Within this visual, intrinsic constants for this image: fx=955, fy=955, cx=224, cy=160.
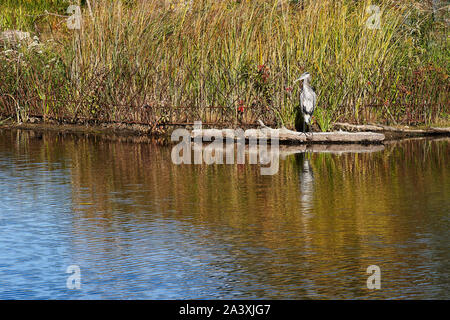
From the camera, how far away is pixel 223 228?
34.4 feet

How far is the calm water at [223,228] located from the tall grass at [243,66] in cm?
432

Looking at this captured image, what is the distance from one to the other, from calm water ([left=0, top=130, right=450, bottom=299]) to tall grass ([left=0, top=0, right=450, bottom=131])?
170 inches

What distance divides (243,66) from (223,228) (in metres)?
11.4

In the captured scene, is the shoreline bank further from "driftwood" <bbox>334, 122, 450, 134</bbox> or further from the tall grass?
the tall grass

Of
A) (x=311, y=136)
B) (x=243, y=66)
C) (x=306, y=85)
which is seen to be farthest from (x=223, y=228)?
(x=243, y=66)

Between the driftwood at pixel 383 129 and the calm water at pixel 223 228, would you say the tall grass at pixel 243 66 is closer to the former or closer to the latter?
the driftwood at pixel 383 129

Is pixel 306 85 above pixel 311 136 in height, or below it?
above

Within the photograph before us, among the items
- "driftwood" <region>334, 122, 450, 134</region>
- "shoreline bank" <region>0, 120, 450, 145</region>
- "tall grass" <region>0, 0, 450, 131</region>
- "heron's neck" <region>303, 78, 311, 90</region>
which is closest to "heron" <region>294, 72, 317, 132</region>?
"heron's neck" <region>303, 78, 311, 90</region>

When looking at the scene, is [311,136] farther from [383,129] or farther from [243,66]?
[243,66]

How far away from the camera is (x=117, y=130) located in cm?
2317

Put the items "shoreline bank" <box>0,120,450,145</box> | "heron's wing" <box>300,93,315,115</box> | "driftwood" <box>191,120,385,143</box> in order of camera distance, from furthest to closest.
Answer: "shoreline bank" <box>0,120,450,145</box>
"driftwood" <box>191,120,385,143</box>
"heron's wing" <box>300,93,315,115</box>

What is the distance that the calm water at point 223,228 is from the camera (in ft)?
26.3

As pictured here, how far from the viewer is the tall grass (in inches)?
838

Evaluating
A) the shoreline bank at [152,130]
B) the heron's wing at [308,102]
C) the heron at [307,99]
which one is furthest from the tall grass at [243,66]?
the heron's wing at [308,102]
